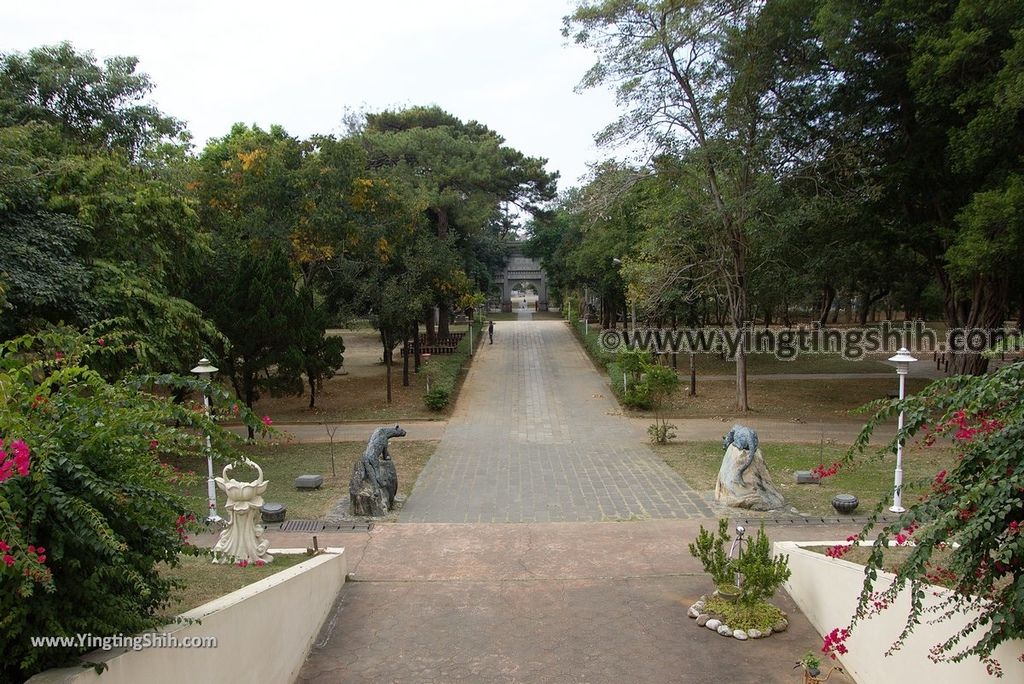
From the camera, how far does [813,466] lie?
13367 mm

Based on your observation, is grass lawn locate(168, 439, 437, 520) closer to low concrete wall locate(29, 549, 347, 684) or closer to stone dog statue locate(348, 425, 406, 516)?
stone dog statue locate(348, 425, 406, 516)

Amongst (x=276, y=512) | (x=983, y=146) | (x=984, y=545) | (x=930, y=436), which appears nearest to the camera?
(x=984, y=545)

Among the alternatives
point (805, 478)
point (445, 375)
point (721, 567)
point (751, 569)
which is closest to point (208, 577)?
point (721, 567)

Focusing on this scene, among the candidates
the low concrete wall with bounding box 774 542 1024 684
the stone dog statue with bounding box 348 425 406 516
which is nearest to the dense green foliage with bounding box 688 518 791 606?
the low concrete wall with bounding box 774 542 1024 684

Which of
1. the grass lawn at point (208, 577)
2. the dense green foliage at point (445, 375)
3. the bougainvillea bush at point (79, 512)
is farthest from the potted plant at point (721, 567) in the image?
the dense green foliage at point (445, 375)

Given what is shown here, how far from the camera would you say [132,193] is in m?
12.8

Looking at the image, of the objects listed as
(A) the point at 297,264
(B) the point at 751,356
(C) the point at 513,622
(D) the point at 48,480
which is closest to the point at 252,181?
(A) the point at 297,264

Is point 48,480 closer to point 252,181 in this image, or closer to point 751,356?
point 252,181

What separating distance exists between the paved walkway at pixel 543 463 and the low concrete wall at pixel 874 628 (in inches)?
144

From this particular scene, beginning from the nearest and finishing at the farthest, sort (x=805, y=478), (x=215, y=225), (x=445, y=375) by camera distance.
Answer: (x=805, y=478)
(x=215, y=225)
(x=445, y=375)

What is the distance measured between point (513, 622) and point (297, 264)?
1567 centimetres

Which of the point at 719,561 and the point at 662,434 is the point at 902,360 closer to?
the point at 719,561

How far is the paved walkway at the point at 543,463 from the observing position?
11000 mm

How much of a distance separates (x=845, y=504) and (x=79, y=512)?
9504 millimetres
